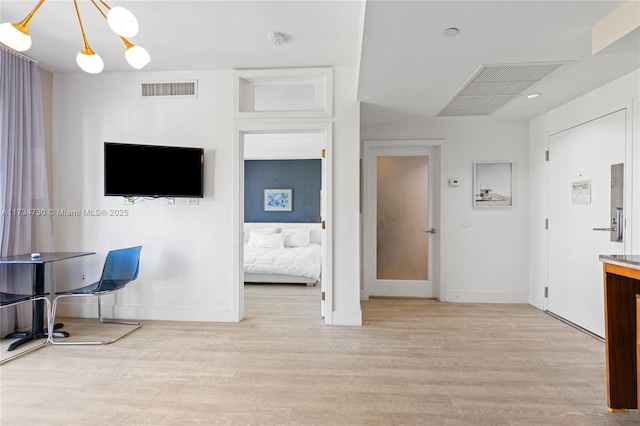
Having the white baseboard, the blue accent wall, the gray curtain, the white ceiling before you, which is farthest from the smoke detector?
the blue accent wall

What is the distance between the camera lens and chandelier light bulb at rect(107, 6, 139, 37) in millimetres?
1716

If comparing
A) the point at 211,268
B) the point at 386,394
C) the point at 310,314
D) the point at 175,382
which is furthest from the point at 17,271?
the point at 386,394

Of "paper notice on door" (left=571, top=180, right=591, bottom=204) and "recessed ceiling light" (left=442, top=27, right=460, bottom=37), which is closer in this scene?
"recessed ceiling light" (left=442, top=27, right=460, bottom=37)

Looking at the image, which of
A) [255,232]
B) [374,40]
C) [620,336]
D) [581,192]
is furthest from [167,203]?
[581,192]

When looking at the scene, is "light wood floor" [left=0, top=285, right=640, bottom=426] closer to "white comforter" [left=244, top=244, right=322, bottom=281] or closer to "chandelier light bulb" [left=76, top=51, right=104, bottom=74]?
"white comforter" [left=244, top=244, right=322, bottom=281]

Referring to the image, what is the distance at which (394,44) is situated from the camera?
2.19 metres

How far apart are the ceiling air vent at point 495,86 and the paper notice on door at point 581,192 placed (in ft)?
3.72

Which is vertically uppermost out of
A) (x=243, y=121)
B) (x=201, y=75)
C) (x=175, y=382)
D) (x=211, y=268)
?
(x=201, y=75)

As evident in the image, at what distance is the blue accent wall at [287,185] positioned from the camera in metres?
6.85

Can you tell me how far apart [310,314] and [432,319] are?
1.39m

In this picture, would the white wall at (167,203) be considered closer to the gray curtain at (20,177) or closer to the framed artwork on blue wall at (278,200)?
the gray curtain at (20,177)

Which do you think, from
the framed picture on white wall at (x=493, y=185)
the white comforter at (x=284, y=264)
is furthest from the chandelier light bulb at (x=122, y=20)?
the framed picture on white wall at (x=493, y=185)

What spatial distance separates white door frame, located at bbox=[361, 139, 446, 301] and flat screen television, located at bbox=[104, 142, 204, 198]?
86.9 inches

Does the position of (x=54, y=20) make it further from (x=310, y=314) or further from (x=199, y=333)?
(x=310, y=314)
